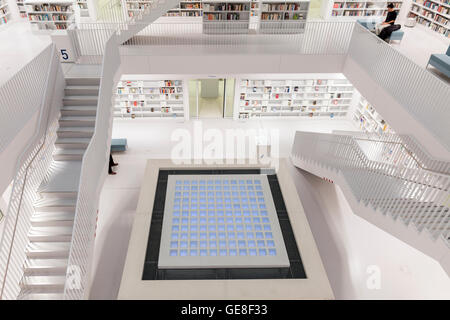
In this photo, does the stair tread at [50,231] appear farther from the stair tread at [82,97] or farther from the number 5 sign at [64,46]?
the number 5 sign at [64,46]

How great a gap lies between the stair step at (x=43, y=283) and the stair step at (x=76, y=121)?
287 centimetres

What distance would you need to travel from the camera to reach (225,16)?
980 cm

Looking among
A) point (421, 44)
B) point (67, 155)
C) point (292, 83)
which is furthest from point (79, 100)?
point (421, 44)

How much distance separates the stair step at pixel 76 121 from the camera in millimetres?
5902

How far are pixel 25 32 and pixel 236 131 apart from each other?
8.48 metres

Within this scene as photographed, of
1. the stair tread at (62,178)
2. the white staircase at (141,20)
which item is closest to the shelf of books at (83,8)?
the white staircase at (141,20)

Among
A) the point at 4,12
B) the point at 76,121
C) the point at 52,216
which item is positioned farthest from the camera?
the point at 4,12

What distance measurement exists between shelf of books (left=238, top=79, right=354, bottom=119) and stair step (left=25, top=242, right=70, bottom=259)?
7.75 m

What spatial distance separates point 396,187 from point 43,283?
5.87 metres

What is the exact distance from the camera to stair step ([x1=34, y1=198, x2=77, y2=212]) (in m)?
5.02

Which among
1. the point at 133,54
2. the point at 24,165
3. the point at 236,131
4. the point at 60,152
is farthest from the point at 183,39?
the point at 24,165

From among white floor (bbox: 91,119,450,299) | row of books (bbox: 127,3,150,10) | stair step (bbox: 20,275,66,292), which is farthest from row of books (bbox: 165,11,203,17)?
stair step (bbox: 20,275,66,292)

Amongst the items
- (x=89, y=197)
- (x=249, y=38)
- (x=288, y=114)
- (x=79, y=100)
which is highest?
(x=249, y=38)

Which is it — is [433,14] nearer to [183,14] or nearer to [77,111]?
[183,14]
